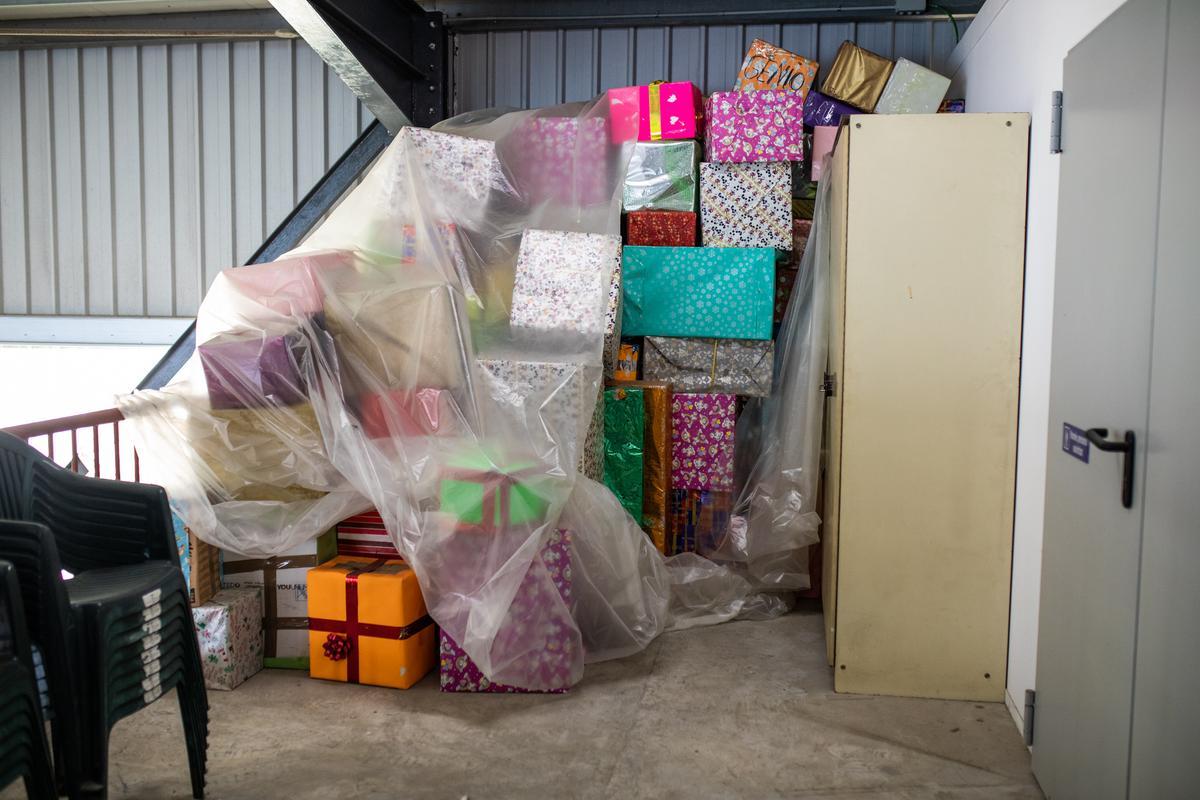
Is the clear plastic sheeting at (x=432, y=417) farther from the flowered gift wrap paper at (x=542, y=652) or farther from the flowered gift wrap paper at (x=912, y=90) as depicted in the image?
the flowered gift wrap paper at (x=912, y=90)

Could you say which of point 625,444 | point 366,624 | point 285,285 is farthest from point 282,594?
point 625,444

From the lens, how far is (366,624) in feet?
9.24

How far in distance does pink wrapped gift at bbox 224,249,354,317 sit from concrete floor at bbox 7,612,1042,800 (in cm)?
115

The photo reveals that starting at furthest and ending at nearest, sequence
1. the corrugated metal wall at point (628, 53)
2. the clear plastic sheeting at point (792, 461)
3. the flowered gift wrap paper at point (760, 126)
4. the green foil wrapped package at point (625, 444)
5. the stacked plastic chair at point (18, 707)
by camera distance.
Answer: the corrugated metal wall at point (628, 53), the flowered gift wrap paper at point (760, 126), the green foil wrapped package at point (625, 444), the clear plastic sheeting at point (792, 461), the stacked plastic chair at point (18, 707)

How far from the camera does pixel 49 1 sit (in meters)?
4.66

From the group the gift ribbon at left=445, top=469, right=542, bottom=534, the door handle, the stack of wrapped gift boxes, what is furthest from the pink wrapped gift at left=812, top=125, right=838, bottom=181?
the door handle

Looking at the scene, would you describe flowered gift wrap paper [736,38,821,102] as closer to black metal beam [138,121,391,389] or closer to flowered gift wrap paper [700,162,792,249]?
flowered gift wrap paper [700,162,792,249]

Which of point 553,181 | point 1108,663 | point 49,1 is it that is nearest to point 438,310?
point 553,181

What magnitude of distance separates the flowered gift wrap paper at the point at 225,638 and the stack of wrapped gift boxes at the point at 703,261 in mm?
1353

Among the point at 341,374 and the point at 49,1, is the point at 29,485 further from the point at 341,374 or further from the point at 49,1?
the point at 49,1

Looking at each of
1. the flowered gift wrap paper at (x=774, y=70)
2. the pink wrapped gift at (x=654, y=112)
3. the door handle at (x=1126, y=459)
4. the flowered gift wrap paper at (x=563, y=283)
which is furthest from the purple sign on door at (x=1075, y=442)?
the flowered gift wrap paper at (x=774, y=70)

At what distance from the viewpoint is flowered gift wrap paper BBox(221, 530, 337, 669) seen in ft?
9.69

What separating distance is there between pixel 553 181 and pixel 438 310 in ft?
2.98

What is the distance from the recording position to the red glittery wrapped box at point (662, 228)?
3783 millimetres
